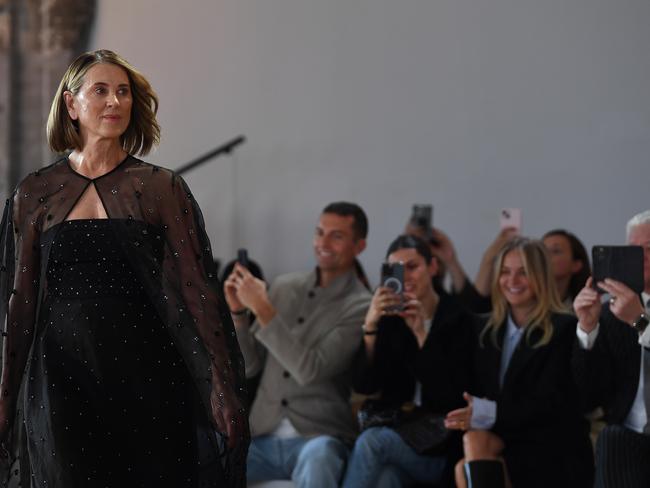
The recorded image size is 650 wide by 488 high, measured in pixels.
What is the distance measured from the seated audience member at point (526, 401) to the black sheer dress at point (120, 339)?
4.98 ft

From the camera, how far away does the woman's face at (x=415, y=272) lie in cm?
458

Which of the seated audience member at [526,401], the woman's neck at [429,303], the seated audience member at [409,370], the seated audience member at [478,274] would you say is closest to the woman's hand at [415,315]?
the seated audience member at [409,370]

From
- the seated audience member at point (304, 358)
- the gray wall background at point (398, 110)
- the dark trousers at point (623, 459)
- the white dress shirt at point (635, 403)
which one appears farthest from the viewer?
the gray wall background at point (398, 110)

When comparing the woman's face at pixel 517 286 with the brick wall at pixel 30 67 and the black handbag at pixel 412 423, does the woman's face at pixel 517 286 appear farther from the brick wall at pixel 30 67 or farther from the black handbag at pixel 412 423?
the brick wall at pixel 30 67

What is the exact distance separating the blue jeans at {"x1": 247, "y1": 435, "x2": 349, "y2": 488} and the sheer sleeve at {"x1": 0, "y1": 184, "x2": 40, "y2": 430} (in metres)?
1.72

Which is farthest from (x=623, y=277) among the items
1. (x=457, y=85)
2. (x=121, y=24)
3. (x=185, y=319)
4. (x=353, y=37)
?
(x=121, y=24)

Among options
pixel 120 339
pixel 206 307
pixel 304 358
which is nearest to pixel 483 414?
pixel 304 358

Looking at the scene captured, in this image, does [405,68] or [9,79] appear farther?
[9,79]

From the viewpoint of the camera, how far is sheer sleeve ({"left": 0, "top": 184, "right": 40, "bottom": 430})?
2.81m

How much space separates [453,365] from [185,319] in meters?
1.84

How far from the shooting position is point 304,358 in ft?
15.0

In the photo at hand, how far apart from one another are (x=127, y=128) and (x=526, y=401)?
199 cm

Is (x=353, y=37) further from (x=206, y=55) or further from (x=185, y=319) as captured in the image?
(x=185, y=319)

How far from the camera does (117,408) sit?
108 inches
